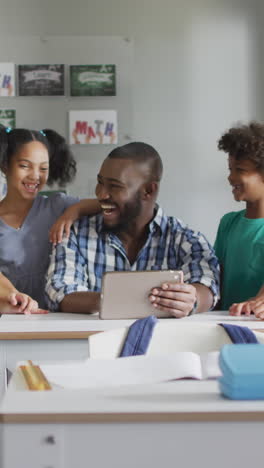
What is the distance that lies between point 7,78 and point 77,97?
373mm

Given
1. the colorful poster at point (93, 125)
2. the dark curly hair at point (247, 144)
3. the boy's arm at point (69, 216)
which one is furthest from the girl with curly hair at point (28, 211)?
the colorful poster at point (93, 125)

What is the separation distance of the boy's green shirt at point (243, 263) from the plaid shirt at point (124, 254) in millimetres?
108

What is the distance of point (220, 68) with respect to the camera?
3.75 meters

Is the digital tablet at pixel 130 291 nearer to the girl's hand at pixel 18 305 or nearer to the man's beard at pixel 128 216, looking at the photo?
the girl's hand at pixel 18 305

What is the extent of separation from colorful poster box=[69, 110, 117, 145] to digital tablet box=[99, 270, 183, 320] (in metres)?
1.82

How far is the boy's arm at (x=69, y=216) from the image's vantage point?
2359 millimetres

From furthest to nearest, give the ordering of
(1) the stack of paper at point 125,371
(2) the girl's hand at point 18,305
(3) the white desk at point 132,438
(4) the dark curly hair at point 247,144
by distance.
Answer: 1. (4) the dark curly hair at point 247,144
2. (2) the girl's hand at point 18,305
3. (1) the stack of paper at point 125,371
4. (3) the white desk at point 132,438

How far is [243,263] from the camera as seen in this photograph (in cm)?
241

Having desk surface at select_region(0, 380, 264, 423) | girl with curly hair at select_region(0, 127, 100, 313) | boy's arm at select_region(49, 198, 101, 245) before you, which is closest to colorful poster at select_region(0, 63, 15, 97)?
girl with curly hair at select_region(0, 127, 100, 313)

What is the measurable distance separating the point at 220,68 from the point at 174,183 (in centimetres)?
66

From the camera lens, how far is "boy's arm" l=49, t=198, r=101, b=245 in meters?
2.36

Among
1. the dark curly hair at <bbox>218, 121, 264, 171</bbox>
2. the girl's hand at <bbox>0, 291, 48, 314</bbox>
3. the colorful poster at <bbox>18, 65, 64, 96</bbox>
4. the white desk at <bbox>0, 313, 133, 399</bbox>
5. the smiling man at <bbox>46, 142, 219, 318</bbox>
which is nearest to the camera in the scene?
the white desk at <bbox>0, 313, 133, 399</bbox>

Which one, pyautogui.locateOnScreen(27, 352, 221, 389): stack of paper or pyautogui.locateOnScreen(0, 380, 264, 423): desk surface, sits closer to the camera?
pyautogui.locateOnScreen(0, 380, 264, 423): desk surface

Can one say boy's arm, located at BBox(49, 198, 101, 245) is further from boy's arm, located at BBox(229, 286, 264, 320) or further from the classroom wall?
the classroom wall
